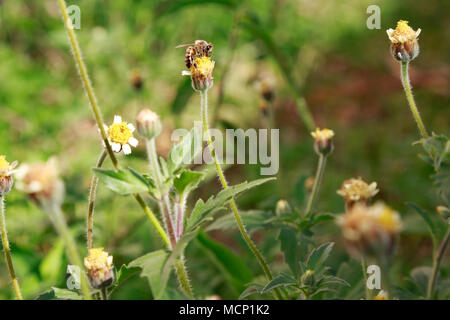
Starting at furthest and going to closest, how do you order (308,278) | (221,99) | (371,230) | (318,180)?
(221,99) → (318,180) → (308,278) → (371,230)

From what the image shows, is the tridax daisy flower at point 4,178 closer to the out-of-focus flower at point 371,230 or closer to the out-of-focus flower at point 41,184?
the out-of-focus flower at point 41,184

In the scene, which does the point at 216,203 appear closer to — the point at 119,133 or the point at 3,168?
the point at 119,133

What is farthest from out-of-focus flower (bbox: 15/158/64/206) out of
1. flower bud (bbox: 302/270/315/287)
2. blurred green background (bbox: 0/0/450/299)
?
blurred green background (bbox: 0/0/450/299)

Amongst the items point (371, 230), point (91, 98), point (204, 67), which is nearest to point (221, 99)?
point (204, 67)

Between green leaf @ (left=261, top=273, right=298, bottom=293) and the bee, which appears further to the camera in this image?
the bee

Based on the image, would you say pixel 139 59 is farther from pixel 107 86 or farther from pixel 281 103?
pixel 281 103

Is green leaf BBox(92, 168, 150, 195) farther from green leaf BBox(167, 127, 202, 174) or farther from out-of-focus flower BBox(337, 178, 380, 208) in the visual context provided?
out-of-focus flower BBox(337, 178, 380, 208)

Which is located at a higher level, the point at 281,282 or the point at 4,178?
the point at 4,178
